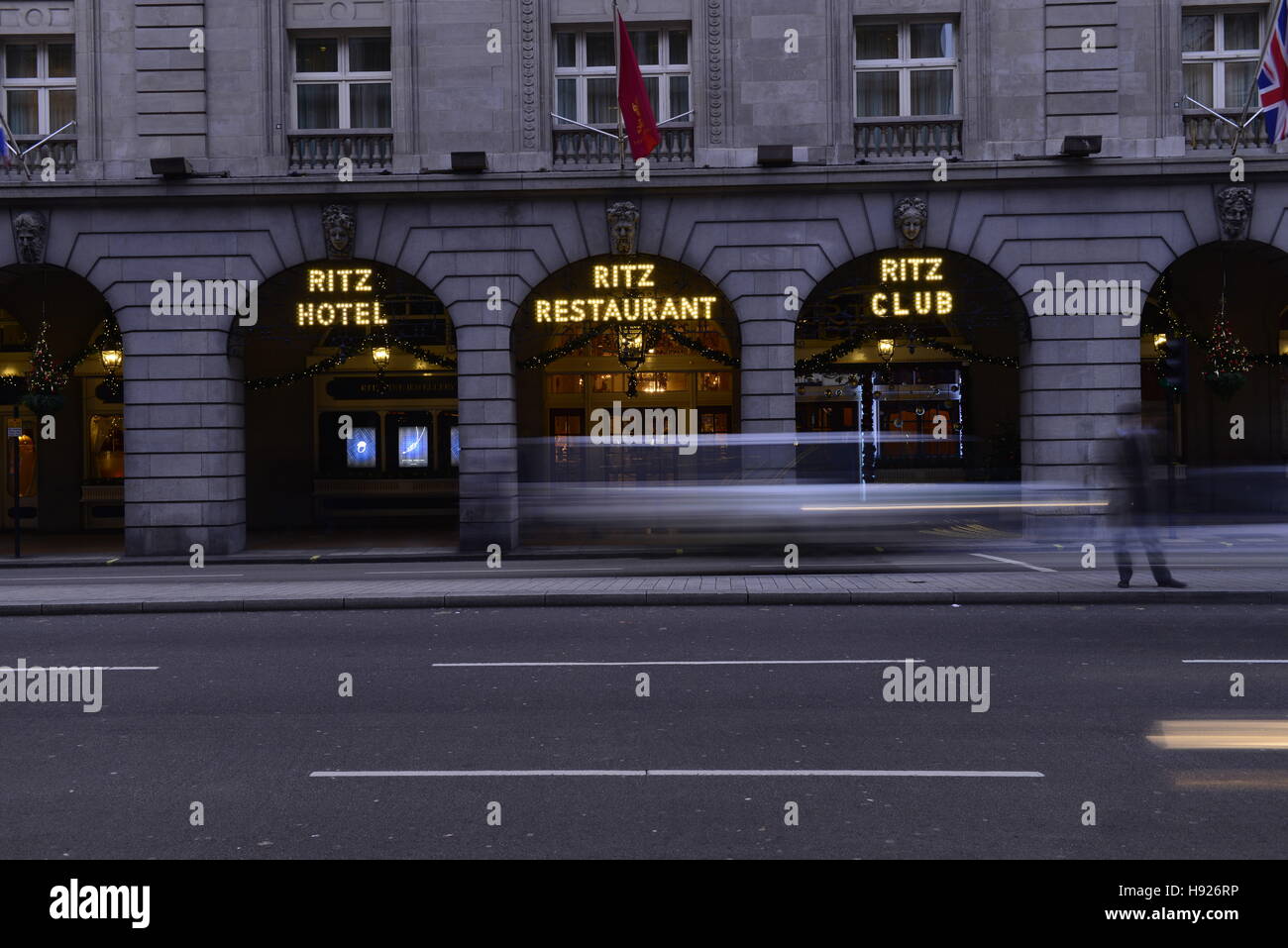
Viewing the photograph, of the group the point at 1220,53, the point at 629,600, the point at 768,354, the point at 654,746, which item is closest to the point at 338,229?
the point at 768,354

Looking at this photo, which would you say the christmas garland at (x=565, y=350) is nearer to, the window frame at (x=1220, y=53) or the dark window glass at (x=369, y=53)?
the dark window glass at (x=369, y=53)

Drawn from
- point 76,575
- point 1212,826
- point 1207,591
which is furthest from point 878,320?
point 1212,826

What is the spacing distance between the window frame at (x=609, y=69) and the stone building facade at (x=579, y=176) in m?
0.07

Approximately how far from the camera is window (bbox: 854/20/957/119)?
2250 centimetres

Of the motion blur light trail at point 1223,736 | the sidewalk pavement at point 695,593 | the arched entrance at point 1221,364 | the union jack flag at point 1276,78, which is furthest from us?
the arched entrance at point 1221,364

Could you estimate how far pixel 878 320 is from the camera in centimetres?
2717

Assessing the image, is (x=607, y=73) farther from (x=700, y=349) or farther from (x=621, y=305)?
(x=700, y=349)

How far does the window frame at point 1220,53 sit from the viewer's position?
22.0 m

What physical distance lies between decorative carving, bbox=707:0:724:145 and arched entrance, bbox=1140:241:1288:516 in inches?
388

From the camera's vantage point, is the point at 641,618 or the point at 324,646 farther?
the point at 641,618

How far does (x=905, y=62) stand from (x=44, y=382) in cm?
1852

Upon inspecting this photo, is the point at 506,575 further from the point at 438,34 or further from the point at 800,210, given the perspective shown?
the point at 438,34

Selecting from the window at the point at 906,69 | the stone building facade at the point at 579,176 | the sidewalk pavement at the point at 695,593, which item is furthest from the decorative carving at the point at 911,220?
the sidewalk pavement at the point at 695,593

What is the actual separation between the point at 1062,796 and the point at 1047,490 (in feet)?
47.9
